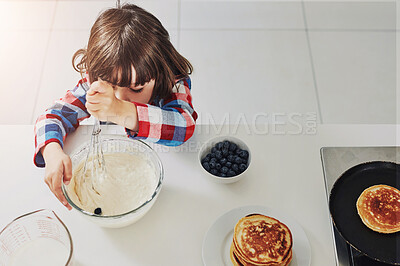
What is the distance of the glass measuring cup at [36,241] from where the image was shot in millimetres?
957

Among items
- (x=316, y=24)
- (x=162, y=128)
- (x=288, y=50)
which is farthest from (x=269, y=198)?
(x=316, y=24)

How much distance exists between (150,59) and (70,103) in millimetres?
316

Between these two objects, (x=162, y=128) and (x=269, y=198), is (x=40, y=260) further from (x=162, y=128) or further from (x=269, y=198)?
(x=269, y=198)

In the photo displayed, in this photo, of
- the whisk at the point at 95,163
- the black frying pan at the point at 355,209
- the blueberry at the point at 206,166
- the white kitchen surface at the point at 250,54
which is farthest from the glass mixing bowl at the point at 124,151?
the white kitchen surface at the point at 250,54

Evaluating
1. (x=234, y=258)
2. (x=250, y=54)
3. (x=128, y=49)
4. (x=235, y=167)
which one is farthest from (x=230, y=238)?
(x=250, y=54)

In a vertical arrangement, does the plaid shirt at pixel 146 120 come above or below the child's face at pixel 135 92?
below

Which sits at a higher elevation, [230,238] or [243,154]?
[243,154]

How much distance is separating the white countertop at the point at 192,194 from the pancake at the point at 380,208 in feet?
0.35

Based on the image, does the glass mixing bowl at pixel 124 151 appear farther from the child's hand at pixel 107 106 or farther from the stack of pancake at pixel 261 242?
the stack of pancake at pixel 261 242

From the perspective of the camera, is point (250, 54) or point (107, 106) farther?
point (250, 54)

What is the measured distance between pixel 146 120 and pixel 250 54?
1.37 meters

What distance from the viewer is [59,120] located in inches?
48.8

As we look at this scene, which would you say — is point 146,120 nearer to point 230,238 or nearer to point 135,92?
point 135,92

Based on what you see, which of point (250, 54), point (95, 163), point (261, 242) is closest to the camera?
point (261, 242)
